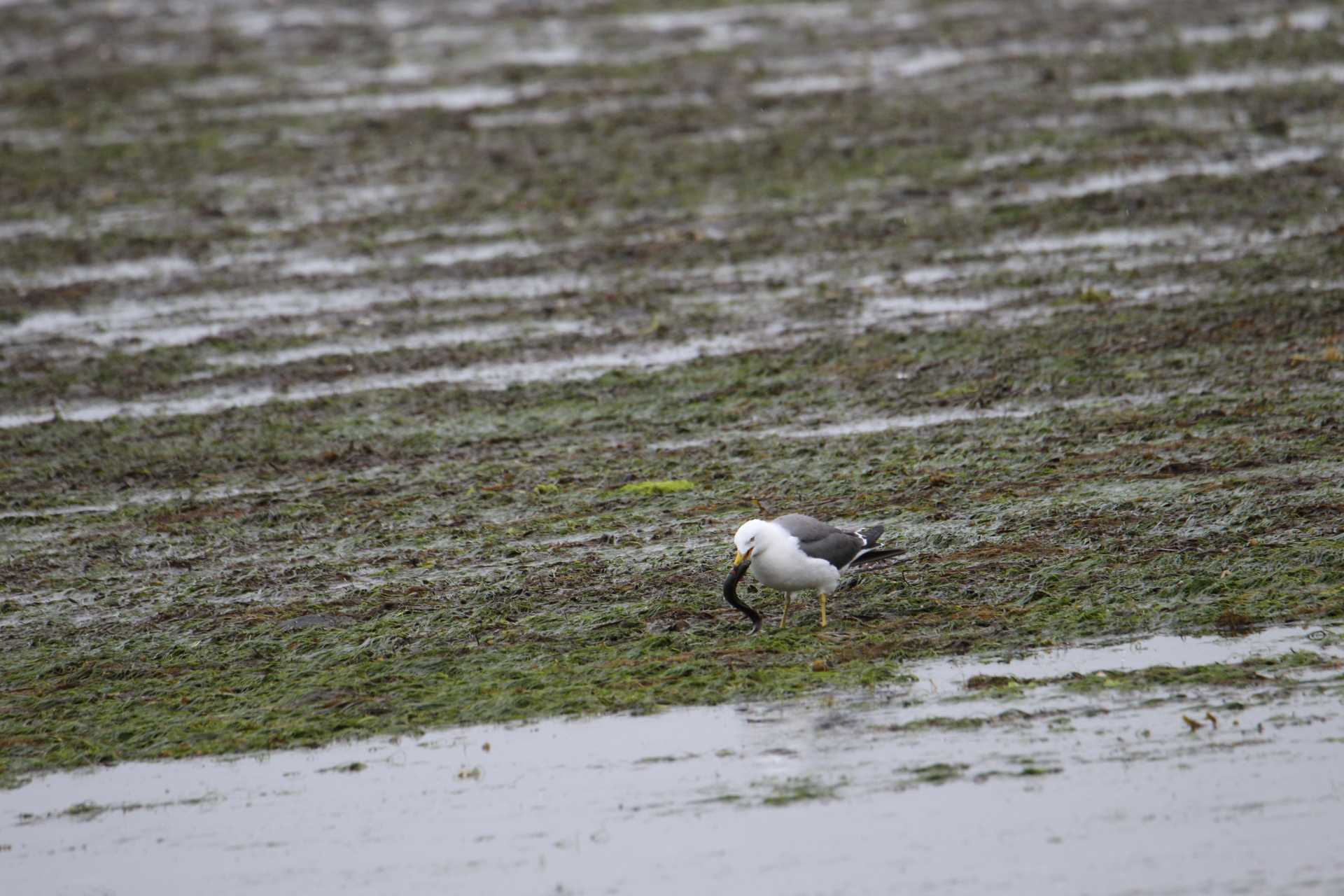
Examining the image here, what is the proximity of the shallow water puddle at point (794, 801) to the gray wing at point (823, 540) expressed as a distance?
2.65 ft

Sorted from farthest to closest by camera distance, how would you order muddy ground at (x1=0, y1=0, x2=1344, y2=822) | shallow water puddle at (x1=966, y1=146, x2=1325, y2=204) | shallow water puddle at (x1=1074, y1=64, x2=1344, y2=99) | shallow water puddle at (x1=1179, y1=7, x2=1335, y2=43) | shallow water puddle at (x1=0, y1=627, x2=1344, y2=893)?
shallow water puddle at (x1=1179, y1=7, x2=1335, y2=43)
shallow water puddle at (x1=1074, y1=64, x2=1344, y2=99)
shallow water puddle at (x1=966, y1=146, x2=1325, y2=204)
muddy ground at (x1=0, y1=0, x2=1344, y2=822)
shallow water puddle at (x1=0, y1=627, x2=1344, y2=893)

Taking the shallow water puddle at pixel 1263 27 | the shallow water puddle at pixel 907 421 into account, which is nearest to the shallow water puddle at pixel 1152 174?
the shallow water puddle at pixel 907 421

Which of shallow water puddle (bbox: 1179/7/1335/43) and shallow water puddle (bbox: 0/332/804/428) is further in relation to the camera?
shallow water puddle (bbox: 1179/7/1335/43)

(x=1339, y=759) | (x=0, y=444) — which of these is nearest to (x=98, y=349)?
(x=0, y=444)

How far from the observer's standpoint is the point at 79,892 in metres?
6.29

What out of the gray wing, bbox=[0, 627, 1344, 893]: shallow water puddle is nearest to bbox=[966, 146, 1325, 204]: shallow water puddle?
the gray wing

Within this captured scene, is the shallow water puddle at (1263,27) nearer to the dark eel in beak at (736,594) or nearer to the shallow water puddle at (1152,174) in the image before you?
the shallow water puddle at (1152,174)

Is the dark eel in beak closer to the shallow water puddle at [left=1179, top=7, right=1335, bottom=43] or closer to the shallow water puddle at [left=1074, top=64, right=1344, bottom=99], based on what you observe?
the shallow water puddle at [left=1074, top=64, right=1344, bottom=99]

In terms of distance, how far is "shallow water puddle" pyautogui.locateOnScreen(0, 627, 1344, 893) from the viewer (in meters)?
5.96

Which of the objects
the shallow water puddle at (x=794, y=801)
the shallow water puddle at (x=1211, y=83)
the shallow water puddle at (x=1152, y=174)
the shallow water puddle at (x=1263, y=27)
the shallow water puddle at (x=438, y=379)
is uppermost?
the shallow water puddle at (x=1263, y=27)

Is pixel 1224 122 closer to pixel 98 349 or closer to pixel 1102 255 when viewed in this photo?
pixel 1102 255

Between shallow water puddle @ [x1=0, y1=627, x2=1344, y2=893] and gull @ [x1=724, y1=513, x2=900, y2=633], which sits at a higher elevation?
gull @ [x1=724, y1=513, x2=900, y2=633]

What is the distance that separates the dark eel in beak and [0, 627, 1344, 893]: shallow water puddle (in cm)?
80

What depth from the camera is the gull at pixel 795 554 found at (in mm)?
7742
